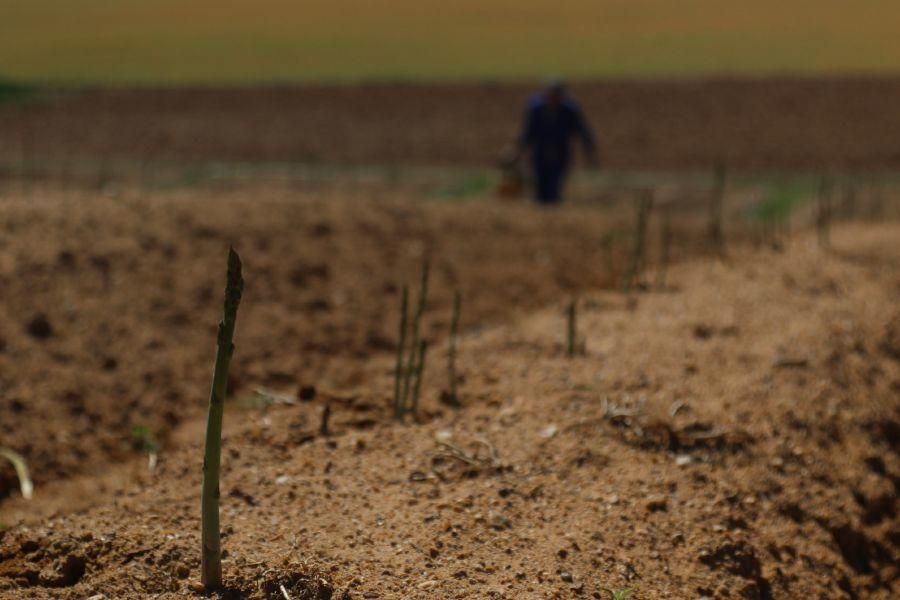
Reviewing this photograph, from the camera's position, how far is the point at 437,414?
4.20m

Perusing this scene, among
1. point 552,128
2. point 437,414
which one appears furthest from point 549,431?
point 552,128

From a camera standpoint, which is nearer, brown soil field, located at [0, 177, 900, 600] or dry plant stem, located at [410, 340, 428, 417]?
brown soil field, located at [0, 177, 900, 600]

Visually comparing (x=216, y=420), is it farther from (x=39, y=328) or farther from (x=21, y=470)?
(x=39, y=328)

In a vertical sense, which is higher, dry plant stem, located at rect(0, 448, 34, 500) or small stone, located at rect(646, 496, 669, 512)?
small stone, located at rect(646, 496, 669, 512)

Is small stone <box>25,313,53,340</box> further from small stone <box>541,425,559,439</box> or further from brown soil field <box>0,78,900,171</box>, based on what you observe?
brown soil field <box>0,78,900,171</box>

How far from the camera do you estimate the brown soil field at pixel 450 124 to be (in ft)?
54.4

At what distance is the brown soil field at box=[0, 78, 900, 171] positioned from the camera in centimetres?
1658

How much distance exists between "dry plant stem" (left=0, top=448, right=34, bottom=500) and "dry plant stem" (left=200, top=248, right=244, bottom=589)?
1.72m

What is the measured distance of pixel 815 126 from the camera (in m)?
18.5

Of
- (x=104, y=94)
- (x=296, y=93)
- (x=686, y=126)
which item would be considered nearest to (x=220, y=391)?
(x=686, y=126)

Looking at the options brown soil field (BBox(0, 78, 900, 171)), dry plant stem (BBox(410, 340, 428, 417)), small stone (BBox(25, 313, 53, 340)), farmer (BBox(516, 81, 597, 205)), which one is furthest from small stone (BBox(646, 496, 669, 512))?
Result: brown soil field (BBox(0, 78, 900, 171))

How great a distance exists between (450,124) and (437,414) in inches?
629

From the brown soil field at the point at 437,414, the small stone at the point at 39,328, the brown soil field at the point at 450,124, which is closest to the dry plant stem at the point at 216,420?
the brown soil field at the point at 437,414

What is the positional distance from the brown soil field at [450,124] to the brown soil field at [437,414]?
8.10 m
